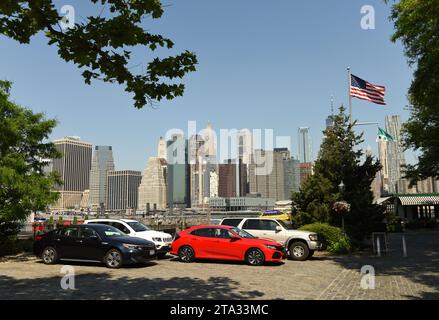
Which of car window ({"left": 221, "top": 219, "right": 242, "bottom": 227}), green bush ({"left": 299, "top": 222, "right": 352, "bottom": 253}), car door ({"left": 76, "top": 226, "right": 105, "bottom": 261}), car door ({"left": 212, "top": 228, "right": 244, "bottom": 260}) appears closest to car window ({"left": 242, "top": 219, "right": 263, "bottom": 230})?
car window ({"left": 221, "top": 219, "right": 242, "bottom": 227})

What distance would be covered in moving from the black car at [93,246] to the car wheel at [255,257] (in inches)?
136

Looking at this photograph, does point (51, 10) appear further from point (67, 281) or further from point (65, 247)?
point (65, 247)

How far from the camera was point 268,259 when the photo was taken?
15062mm

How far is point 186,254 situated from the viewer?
16453mm

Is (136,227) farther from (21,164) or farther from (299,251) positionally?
(299,251)

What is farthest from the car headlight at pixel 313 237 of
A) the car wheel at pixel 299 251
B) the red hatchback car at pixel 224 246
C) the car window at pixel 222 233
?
the car window at pixel 222 233

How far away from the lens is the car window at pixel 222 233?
16078 mm

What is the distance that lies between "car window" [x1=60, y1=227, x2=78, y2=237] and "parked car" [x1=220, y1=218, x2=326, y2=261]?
283 inches

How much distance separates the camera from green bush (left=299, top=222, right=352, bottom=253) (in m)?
19.8

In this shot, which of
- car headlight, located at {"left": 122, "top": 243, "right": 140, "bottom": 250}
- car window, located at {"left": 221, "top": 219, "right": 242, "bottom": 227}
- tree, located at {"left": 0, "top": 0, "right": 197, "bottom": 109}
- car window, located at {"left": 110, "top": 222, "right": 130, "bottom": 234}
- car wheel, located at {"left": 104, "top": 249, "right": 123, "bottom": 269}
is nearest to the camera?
tree, located at {"left": 0, "top": 0, "right": 197, "bottom": 109}

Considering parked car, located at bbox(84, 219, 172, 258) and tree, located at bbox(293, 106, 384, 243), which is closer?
parked car, located at bbox(84, 219, 172, 258)

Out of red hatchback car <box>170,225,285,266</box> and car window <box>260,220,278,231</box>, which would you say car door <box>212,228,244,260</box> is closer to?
red hatchback car <box>170,225,285,266</box>

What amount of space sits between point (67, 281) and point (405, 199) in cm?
4194

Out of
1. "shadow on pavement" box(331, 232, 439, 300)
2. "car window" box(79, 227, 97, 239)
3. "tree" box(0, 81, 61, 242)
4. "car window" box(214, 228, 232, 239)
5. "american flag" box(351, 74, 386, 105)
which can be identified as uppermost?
"american flag" box(351, 74, 386, 105)
